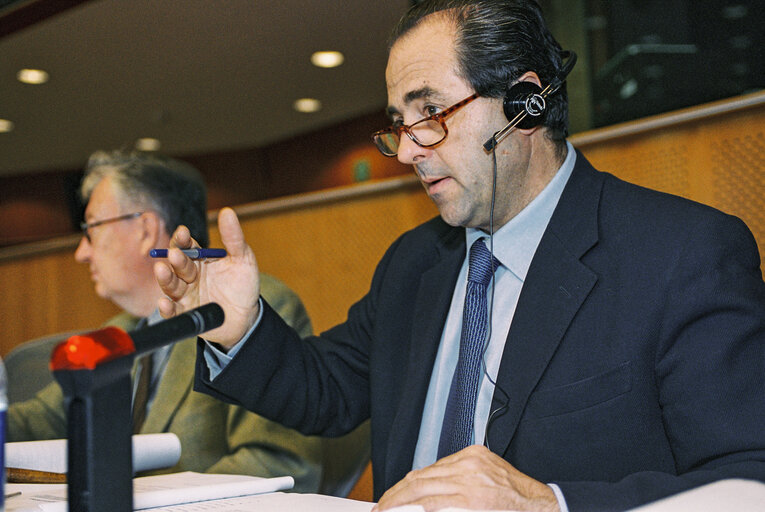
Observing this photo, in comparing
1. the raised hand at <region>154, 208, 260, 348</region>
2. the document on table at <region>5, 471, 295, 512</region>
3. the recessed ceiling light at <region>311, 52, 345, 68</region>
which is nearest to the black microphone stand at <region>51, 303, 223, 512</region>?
the document on table at <region>5, 471, 295, 512</region>

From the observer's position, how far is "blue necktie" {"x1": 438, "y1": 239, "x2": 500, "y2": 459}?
113cm

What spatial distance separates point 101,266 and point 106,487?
161 cm

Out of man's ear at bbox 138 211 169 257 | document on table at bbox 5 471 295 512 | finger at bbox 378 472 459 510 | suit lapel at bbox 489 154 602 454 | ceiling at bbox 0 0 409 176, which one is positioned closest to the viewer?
A: finger at bbox 378 472 459 510

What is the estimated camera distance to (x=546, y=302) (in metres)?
1.11

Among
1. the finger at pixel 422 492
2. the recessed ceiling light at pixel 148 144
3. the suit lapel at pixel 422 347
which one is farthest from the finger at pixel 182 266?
the recessed ceiling light at pixel 148 144

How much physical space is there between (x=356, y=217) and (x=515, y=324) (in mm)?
1409

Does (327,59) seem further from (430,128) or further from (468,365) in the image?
(468,365)

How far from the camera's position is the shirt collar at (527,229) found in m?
1.23

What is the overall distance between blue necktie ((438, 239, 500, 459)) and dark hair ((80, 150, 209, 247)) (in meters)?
1.03

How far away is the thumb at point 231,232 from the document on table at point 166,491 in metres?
0.35

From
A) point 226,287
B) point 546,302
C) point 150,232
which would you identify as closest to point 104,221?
point 150,232

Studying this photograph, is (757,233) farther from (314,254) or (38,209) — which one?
(38,209)

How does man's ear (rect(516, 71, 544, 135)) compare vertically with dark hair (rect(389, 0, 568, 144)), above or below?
below

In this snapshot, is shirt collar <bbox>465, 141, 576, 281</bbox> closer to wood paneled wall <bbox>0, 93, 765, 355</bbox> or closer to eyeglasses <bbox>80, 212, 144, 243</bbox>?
wood paneled wall <bbox>0, 93, 765, 355</bbox>
